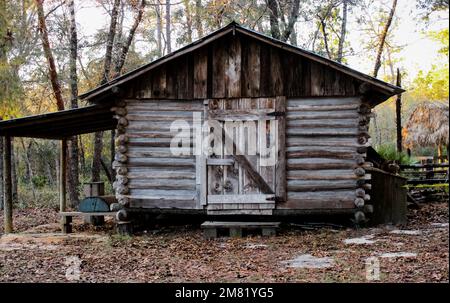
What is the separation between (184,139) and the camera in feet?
44.0

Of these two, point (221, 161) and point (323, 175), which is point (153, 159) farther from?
point (323, 175)

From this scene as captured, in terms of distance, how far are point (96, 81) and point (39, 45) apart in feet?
14.2

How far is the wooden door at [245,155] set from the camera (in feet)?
42.7

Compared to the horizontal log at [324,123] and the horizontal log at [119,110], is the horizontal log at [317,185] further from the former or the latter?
the horizontal log at [119,110]

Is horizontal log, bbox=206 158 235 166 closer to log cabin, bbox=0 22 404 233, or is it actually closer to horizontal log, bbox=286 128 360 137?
log cabin, bbox=0 22 404 233

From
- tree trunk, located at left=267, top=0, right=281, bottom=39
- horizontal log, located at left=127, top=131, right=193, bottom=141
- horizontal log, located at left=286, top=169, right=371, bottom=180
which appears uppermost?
tree trunk, located at left=267, top=0, right=281, bottom=39

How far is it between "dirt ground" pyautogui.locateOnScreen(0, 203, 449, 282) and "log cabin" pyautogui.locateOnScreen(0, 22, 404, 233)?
953 mm

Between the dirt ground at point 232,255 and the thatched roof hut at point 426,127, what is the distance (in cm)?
1227

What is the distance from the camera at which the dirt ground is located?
27.3ft

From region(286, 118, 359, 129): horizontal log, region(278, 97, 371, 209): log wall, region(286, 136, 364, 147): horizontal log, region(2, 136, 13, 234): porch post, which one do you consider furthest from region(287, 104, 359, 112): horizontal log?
region(2, 136, 13, 234): porch post

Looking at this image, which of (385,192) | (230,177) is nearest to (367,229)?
(385,192)

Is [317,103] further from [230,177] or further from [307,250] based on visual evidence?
[307,250]

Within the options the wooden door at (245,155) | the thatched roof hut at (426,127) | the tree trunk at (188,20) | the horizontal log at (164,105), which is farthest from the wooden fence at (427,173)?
the tree trunk at (188,20)
